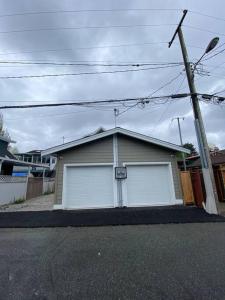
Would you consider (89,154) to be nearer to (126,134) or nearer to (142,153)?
(126,134)

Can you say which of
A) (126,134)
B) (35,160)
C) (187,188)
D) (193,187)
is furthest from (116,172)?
(35,160)

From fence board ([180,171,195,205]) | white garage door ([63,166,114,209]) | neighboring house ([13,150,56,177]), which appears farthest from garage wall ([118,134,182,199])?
neighboring house ([13,150,56,177])

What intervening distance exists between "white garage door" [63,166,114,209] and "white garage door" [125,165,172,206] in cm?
96

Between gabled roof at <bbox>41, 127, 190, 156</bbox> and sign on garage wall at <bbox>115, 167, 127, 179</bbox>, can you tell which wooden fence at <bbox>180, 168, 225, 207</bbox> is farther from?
sign on garage wall at <bbox>115, 167, 127, 179</bbox>

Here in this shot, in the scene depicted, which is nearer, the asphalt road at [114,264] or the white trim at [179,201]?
the asphalt road at [114,264]

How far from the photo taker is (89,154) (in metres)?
9.72

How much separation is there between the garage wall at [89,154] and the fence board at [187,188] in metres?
3.72

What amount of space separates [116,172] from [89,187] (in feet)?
4.91

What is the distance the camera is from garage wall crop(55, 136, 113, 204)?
9.55 m

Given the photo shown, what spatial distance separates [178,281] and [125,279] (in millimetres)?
784

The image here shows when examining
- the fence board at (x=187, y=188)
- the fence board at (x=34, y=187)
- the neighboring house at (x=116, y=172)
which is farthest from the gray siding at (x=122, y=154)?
the fence board at (x=34, y=187)

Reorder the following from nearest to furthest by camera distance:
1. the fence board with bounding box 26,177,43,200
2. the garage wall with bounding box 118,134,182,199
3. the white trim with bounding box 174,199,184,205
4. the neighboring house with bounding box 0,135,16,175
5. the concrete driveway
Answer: the white trim with bounding box 174,199,184,205, the concrete driveway, the garage wall with bounding box 118,134,182,199, the neighboring house with bounding box 0,135,16,175, the fence board with bounding box 26,177,43,200

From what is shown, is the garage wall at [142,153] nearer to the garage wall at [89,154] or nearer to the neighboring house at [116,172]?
the neighboring house at [116,172]

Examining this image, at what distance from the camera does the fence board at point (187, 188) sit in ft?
30.9
